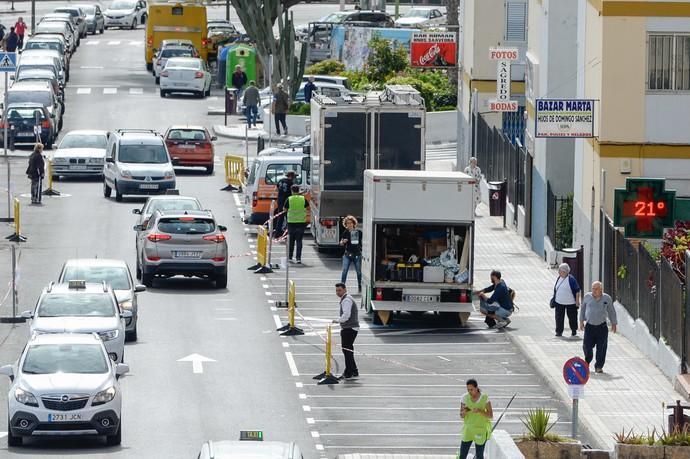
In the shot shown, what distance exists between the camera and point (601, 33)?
118 ft

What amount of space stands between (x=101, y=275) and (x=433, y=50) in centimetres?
2944

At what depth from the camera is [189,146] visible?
56188 mm

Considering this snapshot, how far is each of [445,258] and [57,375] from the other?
35.7 ft

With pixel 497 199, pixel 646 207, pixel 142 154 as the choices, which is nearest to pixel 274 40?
pixel 142 154

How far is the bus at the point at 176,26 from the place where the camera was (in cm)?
8225

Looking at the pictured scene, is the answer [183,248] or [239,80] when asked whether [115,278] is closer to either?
[183,248]

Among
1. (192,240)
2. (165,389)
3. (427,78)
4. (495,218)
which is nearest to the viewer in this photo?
(165,389)

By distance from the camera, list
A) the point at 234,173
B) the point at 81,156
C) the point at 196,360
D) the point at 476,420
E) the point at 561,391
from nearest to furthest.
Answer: the point at 476,420, the point at 561,391, the point at 196,360, the point at 234,173, the point at 81,156

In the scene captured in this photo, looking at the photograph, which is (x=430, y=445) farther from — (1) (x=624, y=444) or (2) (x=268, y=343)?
(2) (x=268, y=343)

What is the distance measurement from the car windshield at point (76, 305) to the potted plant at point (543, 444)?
938 cm

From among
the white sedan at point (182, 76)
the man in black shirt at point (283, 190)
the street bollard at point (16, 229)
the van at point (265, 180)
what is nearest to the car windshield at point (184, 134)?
the van at point (265, 180)

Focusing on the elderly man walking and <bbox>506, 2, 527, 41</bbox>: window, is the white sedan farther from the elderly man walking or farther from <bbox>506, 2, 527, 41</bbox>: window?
the elderly man walking

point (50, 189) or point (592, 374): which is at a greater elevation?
point (50, 189)

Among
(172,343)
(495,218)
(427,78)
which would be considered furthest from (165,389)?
(427,78)
